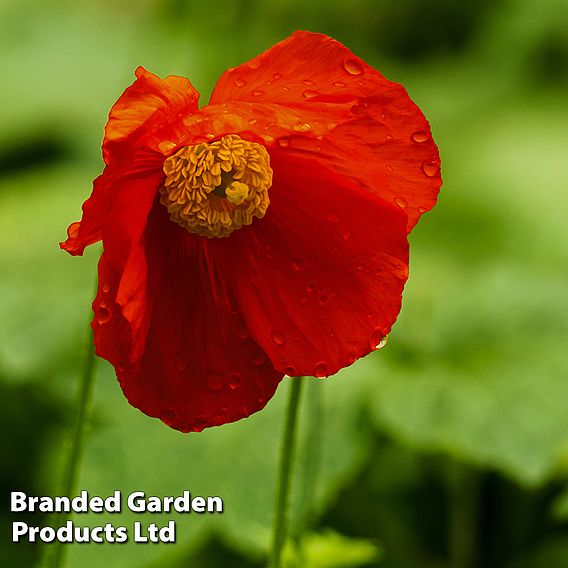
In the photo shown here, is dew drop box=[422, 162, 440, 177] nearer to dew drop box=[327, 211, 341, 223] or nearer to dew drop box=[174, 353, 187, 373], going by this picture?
dew drop box=[327, 211, 341, 223]

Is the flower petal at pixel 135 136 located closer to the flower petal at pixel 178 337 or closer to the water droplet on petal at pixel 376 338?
the flower petal at pixel 178 337

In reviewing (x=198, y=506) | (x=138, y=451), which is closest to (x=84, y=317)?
(x=138, y=451)

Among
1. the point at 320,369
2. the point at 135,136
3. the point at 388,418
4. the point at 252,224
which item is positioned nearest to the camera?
the point at 135,136

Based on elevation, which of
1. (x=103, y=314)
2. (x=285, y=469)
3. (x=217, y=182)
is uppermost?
(x=217, y=182)

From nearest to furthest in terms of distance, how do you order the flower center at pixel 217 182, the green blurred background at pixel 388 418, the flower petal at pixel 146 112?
the flower petal at pixel 146 112
the flower center at pixel 217 182
the green blurred background at pixel 388 418

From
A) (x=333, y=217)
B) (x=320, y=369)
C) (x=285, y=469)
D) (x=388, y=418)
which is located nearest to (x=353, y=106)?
(x=333, y=217)

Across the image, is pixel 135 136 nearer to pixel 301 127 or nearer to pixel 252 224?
pixel 301 127

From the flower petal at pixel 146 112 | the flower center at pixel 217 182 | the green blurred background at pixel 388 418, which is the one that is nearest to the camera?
the flower petal at pixel 146 112

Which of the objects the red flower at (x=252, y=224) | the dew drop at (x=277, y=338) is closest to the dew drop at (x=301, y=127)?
the red flower at (x=252, y=224)
